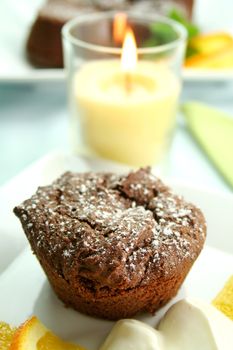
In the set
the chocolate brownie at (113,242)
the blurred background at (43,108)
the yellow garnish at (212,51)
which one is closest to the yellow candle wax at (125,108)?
the blurred background at (43,108)

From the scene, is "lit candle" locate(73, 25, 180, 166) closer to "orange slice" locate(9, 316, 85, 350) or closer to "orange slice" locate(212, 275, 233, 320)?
"orange slice" locate(212, 275, 233, 320)

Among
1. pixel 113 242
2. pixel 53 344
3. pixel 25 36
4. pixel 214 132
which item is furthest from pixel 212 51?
pixel 53 344

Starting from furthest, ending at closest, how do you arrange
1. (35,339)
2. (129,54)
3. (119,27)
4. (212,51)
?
(212,51) < (119,27) < (129,54) < (35,339)

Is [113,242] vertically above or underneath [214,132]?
above

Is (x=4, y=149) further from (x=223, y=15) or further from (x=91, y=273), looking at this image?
(x=223, y=15)

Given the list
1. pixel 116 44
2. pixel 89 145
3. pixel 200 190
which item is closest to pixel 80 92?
pixel 89 145

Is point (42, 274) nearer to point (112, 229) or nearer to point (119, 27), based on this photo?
point (112, 229)
